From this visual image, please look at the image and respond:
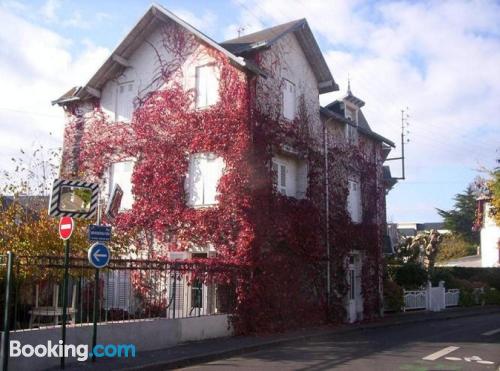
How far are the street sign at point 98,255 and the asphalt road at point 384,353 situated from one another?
2.80 metres

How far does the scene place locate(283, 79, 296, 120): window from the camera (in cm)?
1972

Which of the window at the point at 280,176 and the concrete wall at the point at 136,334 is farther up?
the window at the point at 280,176

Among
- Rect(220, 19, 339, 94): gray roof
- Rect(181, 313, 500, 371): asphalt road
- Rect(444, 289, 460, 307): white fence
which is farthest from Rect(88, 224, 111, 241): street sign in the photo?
Rect(444, 289, 460, 307): white fence

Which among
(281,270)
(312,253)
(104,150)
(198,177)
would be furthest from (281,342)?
(104,150)

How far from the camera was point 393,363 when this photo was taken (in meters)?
11.8

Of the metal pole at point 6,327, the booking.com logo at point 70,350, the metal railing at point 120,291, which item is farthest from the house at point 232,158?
the metal pole at point 6,327

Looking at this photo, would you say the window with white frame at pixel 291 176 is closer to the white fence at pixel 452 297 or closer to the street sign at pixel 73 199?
the street sign at pixel 73 199

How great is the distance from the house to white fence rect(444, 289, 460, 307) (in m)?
10.6

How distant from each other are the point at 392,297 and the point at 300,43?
1231cm

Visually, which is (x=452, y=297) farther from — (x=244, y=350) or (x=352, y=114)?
(x=244, y=350)

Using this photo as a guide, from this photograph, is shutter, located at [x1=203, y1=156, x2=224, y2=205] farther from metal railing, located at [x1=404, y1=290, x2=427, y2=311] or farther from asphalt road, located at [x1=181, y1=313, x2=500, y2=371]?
metal railing, located at [x1=404, y1=290, x2=427, y2=311]

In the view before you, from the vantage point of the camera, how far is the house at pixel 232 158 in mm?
17375

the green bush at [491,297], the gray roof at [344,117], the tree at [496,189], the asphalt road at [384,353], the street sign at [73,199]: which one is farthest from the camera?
the green bush at [491,297]

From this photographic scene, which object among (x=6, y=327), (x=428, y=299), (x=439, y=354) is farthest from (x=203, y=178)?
(x=428, y=299)
